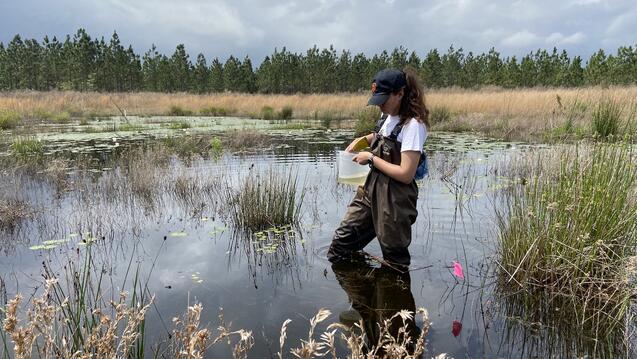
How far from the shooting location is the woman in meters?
3.47

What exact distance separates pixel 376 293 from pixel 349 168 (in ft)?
3.95

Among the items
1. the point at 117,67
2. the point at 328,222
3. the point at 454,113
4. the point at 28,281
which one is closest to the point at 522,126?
the point at 454,113

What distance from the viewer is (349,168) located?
4.20 metres

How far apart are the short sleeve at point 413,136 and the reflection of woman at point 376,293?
1.36 m

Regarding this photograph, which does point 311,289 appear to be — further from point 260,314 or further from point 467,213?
point 467,213

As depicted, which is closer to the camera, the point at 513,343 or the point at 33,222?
the point at 513,343

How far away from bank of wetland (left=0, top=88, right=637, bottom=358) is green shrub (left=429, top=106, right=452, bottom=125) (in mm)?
9712

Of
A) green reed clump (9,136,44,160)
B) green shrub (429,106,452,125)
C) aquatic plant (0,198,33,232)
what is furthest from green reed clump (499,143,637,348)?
green shrub (429,106,452,125)

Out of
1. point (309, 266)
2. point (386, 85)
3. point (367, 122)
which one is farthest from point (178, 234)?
point (367, 122)

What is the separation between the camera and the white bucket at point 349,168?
409 cm

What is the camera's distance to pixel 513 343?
3158 mm

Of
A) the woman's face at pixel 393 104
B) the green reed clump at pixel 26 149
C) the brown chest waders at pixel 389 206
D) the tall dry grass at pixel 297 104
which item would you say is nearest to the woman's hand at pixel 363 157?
the brown chest waders at pixel 389 206

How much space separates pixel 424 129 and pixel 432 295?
156 centimetres

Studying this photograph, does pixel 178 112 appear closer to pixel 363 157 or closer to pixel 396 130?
pixel 363 157
